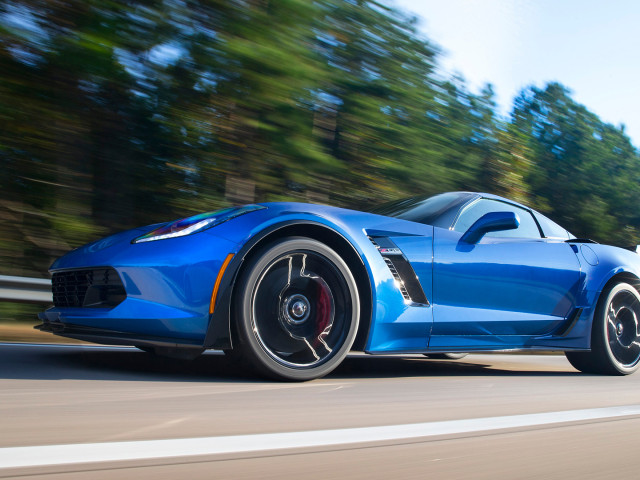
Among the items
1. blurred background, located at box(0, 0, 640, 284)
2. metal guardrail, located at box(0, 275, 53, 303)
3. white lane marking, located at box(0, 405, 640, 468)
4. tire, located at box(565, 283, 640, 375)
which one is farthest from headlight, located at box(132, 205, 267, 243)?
blurred background, located at box(0, 0, 640, 284)

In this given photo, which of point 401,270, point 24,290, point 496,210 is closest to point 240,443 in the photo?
point 401,270

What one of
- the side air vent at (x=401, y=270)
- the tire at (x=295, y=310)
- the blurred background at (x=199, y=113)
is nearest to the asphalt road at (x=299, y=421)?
the tire at (x=295, y=310)

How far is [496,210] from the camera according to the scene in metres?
4.75

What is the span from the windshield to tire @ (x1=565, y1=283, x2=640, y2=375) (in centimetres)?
144

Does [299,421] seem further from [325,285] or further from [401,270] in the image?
[401,270]

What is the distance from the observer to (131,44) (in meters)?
7.13

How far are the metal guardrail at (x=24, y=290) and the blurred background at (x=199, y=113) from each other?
2.19 m

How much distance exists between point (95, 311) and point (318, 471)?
65.8 inches

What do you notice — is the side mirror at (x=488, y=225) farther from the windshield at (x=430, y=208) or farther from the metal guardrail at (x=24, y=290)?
the metal guardrail at (x=24, y=290)

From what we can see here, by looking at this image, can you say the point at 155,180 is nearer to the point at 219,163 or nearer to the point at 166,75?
the point at 219,163

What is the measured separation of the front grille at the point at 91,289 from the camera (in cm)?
331

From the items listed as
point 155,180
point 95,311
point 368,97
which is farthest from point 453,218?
point 368,97

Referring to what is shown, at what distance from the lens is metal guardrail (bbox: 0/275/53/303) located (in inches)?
195

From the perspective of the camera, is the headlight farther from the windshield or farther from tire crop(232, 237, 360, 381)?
the windshield
